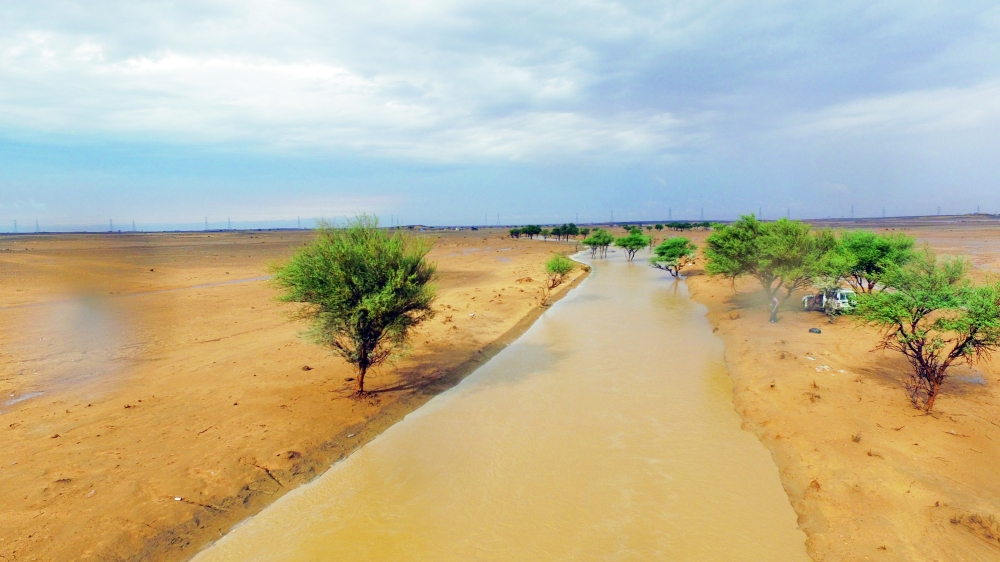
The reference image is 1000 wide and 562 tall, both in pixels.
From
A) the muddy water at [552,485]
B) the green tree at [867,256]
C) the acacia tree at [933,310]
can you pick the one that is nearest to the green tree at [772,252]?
the green tree at [867,256]

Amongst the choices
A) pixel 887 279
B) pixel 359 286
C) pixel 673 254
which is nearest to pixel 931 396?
pixel 887 279

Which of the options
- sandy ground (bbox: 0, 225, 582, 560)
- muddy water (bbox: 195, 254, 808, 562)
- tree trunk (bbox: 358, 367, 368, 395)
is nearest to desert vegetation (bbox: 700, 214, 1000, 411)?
muddy water (bbox: 195, 254, 808, 562)

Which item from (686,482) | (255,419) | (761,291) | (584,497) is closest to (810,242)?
(761,291)

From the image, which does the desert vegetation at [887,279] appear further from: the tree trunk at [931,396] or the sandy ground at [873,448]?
the sandy ground at [873,448]

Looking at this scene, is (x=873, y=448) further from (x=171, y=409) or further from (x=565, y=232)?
(x=565, y=232)

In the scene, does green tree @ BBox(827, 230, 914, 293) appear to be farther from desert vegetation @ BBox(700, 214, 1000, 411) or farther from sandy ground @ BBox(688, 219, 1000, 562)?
sandy ground @ BBox(688, 219, 1000, 562)

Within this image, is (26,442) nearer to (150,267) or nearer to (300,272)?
(300,272)

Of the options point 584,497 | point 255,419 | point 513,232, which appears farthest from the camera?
point 513,232

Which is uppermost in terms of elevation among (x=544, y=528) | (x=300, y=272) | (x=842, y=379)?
(x=300, y=272)
